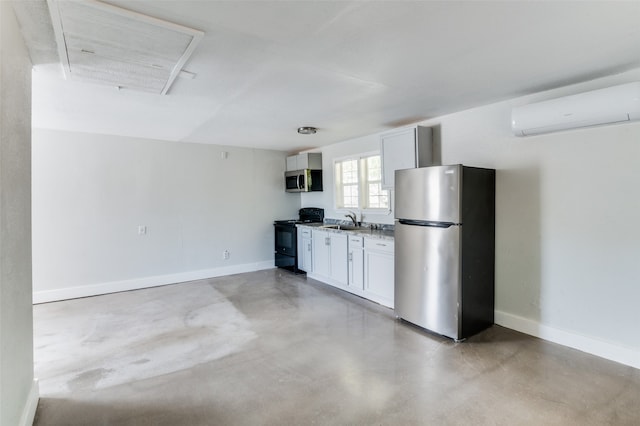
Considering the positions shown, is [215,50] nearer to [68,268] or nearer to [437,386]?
[437,386]

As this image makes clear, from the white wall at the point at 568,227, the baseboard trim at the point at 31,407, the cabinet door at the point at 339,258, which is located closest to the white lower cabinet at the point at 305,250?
the cabinet door at the point at 339,258

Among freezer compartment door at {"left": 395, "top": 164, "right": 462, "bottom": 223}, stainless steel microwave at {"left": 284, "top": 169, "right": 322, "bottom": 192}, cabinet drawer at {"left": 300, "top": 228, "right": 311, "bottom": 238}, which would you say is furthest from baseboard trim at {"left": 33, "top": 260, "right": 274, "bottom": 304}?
freezer compartment door at {"left": 395, "top": 164, "right": 462, "bottom": 223}

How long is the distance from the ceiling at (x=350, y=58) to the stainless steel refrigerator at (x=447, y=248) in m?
0.86

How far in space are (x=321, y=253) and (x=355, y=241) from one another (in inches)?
35.7

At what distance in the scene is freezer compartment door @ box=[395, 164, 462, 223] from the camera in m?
2.95

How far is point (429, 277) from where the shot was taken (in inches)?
125

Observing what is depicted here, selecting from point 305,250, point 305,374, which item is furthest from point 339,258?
point 305,374

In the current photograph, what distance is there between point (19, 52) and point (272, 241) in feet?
15.6

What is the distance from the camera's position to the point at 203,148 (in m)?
5.51

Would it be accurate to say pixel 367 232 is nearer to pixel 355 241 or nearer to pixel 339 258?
pixel 355 241

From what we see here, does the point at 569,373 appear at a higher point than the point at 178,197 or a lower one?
lower

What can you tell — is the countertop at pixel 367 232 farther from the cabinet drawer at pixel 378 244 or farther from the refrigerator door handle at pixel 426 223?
the refrigerator door handle at pixel 426 223

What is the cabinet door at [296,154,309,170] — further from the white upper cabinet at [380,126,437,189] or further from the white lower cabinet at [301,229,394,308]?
the white upper cabinet at [380,126,437,189]

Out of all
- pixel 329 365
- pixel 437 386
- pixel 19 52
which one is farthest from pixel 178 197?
pixel 437 386
